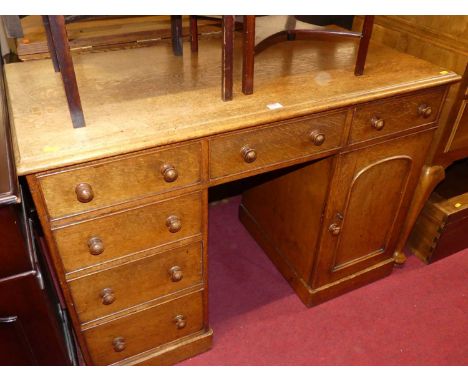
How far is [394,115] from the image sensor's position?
1496mm

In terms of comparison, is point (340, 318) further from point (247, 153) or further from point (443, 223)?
point (247, 153)

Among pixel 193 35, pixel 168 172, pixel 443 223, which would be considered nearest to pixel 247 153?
pixel 168 172

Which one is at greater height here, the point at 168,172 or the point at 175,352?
the point at 168,172

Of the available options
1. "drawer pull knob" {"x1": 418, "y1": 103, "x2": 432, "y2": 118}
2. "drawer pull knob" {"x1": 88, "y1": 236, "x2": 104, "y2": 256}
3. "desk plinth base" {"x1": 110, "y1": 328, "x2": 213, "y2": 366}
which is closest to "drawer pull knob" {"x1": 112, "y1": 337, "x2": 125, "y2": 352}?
"desk plinth base" {"x1": 110, "y1": 328, "x2": 213, "y2": 366}

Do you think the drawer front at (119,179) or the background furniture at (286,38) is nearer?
the drawer front at (119,179)

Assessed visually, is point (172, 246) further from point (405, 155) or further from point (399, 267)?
point (399, 267)

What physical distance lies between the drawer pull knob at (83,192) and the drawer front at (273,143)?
0.36 metres

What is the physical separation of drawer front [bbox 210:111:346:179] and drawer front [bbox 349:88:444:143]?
0.27 feet

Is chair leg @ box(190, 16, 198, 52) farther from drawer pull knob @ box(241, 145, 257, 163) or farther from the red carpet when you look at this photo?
the red carpet

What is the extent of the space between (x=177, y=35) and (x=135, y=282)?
0.91 metres

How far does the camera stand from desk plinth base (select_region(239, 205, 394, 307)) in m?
1.96

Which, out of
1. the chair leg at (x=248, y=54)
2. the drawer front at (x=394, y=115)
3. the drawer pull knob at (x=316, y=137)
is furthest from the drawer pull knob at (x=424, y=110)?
the chair leg at (x=248, y=54)

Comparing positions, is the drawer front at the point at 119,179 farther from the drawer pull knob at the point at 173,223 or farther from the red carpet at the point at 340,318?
the red carpet at the point at 340,318

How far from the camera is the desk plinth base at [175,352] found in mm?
1622
